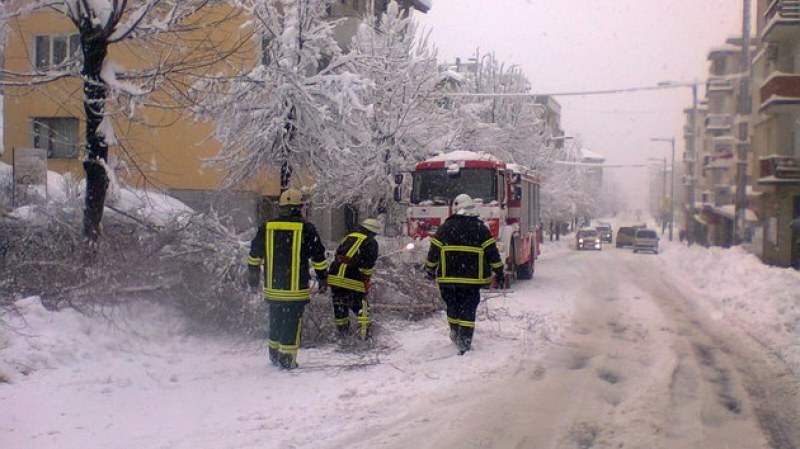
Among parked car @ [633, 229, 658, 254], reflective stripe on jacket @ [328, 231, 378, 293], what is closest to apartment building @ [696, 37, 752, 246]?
parked car @ [633, 229, 658, 254]

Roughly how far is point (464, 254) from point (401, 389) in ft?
7.51

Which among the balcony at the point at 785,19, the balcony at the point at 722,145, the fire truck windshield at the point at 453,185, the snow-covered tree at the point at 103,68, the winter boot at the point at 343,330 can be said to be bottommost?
the winter boot at the point at 343,330

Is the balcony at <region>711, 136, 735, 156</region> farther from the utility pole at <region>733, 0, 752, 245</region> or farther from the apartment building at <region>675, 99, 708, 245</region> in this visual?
the utility pole at <region>733, 0, 752, 245</region>

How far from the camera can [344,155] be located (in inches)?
725

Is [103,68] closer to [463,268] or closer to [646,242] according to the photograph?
[463,268]

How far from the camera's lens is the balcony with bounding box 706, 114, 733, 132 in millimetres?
65363

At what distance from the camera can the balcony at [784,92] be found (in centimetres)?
2930

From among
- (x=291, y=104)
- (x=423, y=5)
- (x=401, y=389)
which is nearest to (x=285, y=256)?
(x=401, y=389)

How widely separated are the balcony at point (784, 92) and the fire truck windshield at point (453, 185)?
17.1 m

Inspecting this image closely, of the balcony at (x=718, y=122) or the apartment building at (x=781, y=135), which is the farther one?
the balcony at (x=718, y=122)

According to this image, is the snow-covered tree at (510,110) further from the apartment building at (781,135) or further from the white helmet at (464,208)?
the white helmet at (464,208)

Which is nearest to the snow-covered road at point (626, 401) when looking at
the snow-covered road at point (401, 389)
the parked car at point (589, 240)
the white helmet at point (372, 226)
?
the snow-covered road at point (401, 389)

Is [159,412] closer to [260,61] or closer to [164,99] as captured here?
[164,99]

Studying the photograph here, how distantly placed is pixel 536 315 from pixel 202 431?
24.9 feet
